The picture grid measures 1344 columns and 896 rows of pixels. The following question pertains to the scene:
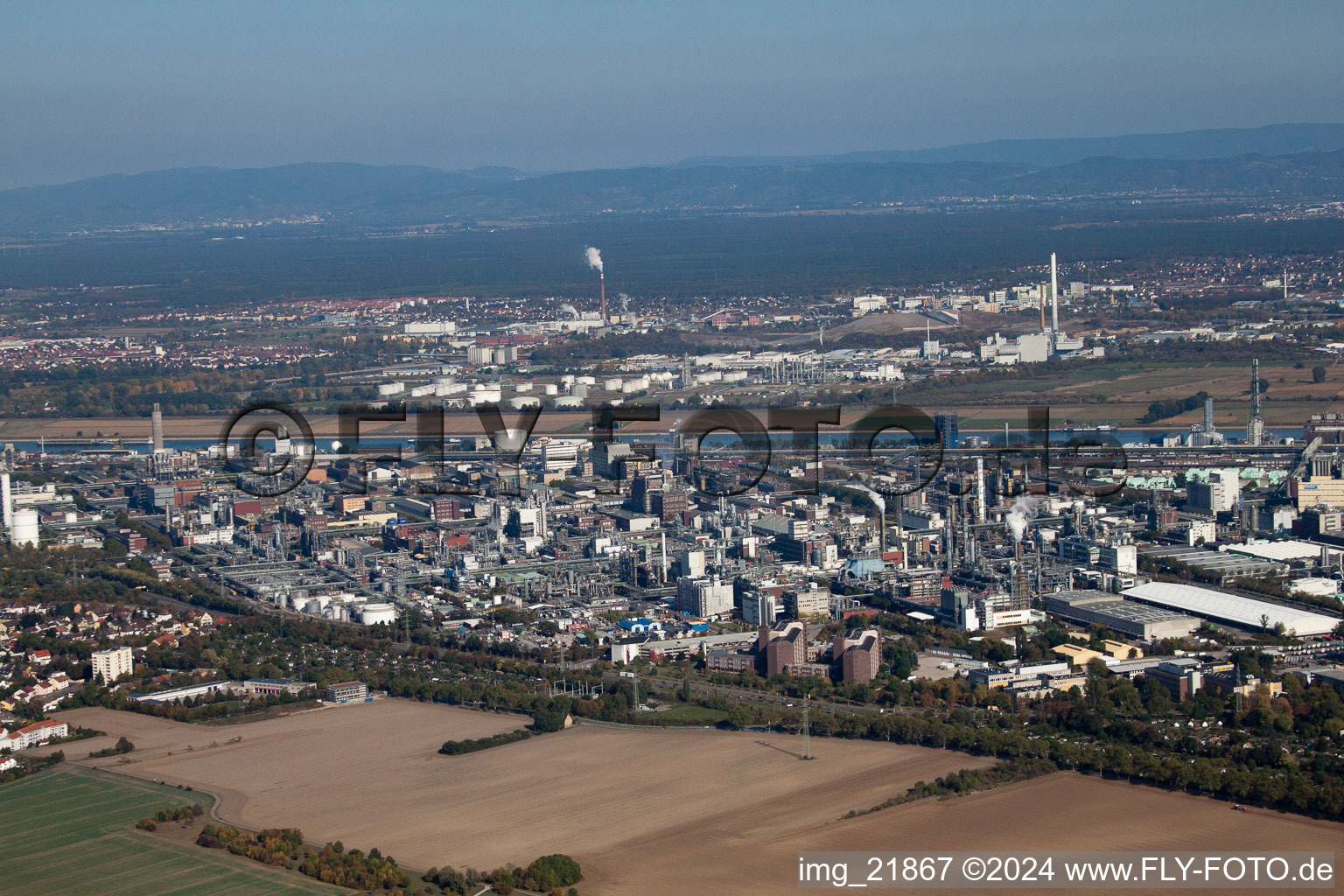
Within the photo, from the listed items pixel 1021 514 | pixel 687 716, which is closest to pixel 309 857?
pixel 687 716

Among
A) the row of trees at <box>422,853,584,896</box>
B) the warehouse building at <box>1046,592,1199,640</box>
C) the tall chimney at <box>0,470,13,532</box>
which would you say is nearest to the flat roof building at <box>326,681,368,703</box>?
the row of trees at <box>422,853,584,896</box>

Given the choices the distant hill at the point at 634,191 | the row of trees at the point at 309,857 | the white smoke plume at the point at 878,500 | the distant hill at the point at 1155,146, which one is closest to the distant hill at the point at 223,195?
the distant hill at the point at 634,191

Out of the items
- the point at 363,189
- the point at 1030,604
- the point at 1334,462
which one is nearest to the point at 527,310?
the point at 1334,462

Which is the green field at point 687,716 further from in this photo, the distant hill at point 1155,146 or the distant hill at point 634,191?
the distant hill at point 1155,146

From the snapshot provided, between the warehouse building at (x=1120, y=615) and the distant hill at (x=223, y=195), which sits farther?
the distant hill at (x=223, y=195)

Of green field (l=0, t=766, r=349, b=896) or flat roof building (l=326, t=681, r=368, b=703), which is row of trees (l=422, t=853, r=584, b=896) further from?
flat roof building (l=326, t=681, r=368, b=703)

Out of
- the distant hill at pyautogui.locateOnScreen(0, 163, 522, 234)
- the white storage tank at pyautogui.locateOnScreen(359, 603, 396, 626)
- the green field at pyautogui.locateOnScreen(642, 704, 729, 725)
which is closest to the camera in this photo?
the green field at pyautogui.locateOnScreen(642, 704, 729, 725)

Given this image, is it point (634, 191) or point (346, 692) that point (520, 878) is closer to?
point (346, 692)
